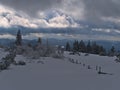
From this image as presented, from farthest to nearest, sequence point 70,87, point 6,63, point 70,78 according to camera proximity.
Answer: point 6,63 → point 70,78 → point 70,87

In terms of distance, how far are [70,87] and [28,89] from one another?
9.27 ft

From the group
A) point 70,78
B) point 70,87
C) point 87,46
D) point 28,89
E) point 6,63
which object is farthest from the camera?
point 87,46

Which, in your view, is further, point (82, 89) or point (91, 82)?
point (91, 82)

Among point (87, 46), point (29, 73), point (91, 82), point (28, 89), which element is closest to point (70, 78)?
point (91, 82)

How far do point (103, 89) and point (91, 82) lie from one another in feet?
9.12

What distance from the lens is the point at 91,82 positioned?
22.6 metres

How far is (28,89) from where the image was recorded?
18.7 metres

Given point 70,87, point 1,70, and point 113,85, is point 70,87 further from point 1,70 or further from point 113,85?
point 1,70

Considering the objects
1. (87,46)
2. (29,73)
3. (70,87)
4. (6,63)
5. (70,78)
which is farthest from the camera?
(87,46)

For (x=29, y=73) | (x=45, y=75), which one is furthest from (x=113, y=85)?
(x=29, y=73)

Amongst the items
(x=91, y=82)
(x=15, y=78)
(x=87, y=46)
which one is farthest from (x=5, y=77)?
(x=87, y=46)

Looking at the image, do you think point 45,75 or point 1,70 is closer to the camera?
point 45,75

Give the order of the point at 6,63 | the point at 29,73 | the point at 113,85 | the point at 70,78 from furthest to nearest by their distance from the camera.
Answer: the point at 6,63 < the point at 29,73 < the point at 70,78 < the point at 113,85

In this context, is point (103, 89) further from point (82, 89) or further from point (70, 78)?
point (70, 78)
